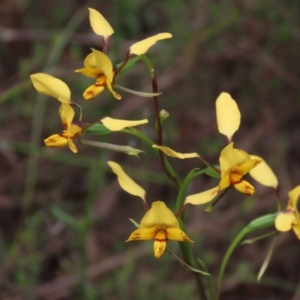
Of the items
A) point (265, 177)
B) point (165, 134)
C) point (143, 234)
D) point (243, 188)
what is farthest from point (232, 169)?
point (165, 134)

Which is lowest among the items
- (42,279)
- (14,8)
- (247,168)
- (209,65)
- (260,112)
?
(42,279)

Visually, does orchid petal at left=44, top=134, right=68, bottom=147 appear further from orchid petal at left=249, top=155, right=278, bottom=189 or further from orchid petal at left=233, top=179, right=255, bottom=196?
orchid petal at left=249, top=155, right=278, bottom=189

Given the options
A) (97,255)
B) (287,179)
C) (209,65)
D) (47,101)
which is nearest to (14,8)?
(47,101)

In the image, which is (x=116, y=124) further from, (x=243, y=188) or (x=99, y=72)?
(x=243, y=188)

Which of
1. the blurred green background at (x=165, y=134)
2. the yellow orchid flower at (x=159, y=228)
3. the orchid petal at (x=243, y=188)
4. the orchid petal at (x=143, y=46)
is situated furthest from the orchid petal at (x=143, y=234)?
the blurred green background at (x=165, y=134)

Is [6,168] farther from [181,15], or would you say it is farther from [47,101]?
[181,15]

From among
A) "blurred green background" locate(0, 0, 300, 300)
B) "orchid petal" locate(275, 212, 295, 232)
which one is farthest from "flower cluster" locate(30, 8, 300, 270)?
"blurred green background" locate(0, 0, 300, 300)

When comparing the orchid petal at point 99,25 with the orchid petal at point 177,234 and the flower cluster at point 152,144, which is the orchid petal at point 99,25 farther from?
the orchid petal at point 177,234
